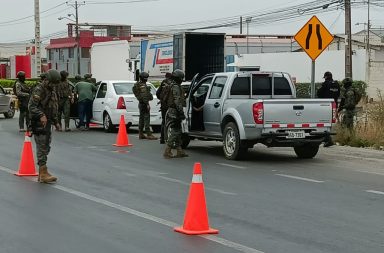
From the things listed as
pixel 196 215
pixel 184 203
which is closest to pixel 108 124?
pixel 184 203

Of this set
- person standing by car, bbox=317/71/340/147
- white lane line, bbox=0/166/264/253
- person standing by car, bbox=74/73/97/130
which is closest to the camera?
white lane line, bbox=0/166/264/253

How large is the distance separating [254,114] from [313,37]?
4810mm

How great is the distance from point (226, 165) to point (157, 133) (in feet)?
26.4

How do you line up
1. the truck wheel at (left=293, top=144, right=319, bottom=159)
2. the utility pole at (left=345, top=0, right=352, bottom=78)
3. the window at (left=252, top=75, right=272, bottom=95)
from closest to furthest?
1. the truck wheel at (left=293, top=144, right=319, bottom=159)
2. the window at (left=252, top=75, right=272, bottom=95)
3. the utility pole at (left=345, top=0, right=352, bottom=78)

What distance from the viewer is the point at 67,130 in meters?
21.7

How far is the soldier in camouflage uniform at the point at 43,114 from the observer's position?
36.0ft

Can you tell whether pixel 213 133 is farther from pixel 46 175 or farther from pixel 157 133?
pixel 157 133

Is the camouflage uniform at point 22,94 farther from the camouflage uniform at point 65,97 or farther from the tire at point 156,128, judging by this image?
the tire at point 156,128

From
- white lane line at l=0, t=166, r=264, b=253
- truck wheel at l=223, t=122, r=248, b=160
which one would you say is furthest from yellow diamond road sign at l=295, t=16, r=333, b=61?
white lane line at l=0, t=166, r=264, b=253

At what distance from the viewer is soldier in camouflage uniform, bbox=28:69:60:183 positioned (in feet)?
36.0

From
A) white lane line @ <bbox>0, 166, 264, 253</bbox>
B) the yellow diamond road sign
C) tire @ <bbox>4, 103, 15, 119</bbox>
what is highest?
the yellow diamond road sign

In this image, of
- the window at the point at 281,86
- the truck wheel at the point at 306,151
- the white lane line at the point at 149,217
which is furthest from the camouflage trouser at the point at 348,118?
the white lane line at the point at 149,217

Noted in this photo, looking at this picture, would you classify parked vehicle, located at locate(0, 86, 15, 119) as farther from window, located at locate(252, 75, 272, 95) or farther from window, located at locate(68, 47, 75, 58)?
window, located at locate(68, 47, 75, 58)

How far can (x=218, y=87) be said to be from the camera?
15.2 m
